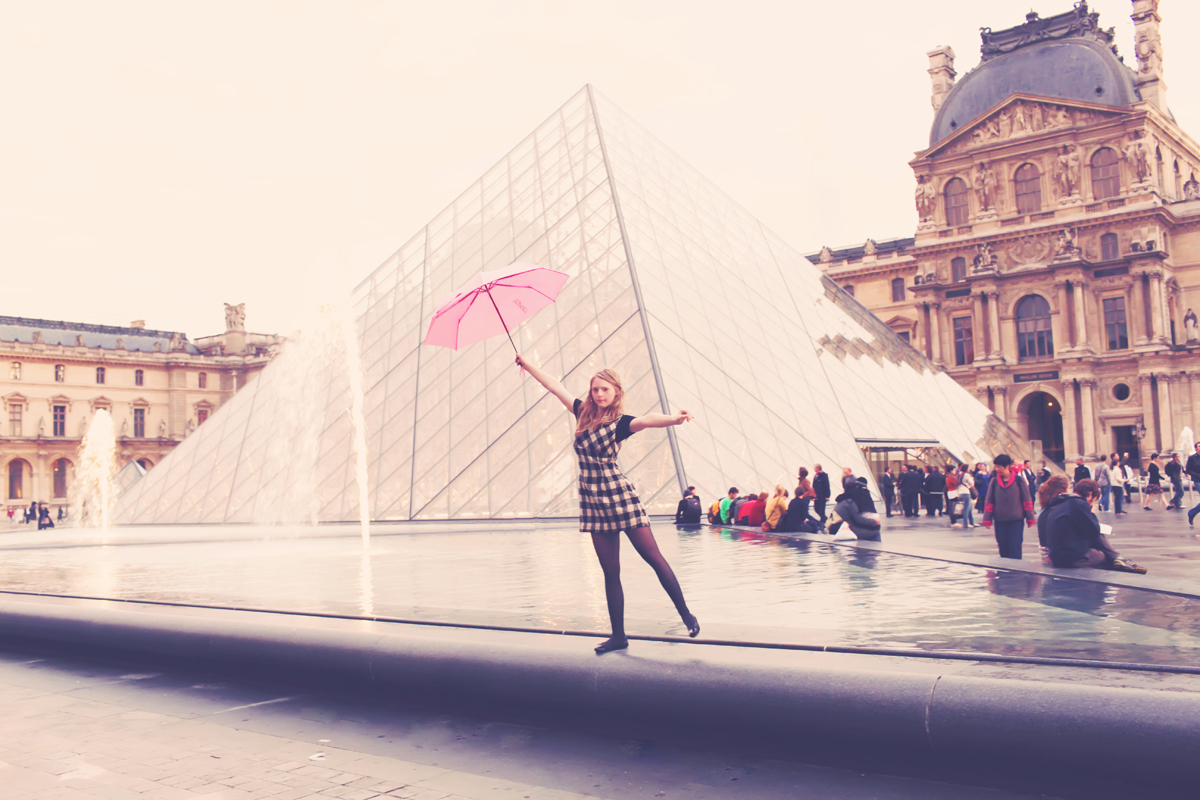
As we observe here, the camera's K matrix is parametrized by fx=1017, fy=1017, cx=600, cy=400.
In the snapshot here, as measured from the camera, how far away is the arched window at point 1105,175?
4862cm

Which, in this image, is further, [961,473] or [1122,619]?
[961,473]

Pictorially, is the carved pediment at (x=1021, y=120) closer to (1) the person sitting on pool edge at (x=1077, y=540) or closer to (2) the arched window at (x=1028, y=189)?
(2) the arched window at (x=1028, y=189)

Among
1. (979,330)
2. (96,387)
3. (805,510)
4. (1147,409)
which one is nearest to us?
(805,510)

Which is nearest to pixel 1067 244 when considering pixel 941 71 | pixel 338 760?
pixel 941 71

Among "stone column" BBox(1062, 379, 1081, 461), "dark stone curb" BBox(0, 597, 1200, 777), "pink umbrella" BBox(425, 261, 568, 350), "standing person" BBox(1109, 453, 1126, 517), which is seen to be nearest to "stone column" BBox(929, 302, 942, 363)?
"stone column" BBox(1062, 379, 1081, 461)

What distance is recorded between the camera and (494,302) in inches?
235

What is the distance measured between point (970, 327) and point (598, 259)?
36.3 metres

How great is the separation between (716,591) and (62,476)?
77501mm

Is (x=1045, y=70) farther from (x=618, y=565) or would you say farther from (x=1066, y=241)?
(x=618, y=565)

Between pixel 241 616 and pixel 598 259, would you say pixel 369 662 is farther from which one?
pixel 598 259

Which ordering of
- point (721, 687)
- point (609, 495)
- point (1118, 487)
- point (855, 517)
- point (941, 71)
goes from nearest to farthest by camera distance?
point (721, 687) < point (609, 495) < point (855, 517) < point (1118, 487) < point (941, 71)

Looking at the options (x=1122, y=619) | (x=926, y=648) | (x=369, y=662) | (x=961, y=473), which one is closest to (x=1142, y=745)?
(x=926, y=648)

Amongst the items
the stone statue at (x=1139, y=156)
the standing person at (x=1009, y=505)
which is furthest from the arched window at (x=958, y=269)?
the standing person at (x=1009, y=505)

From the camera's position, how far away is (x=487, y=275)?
5.80m
